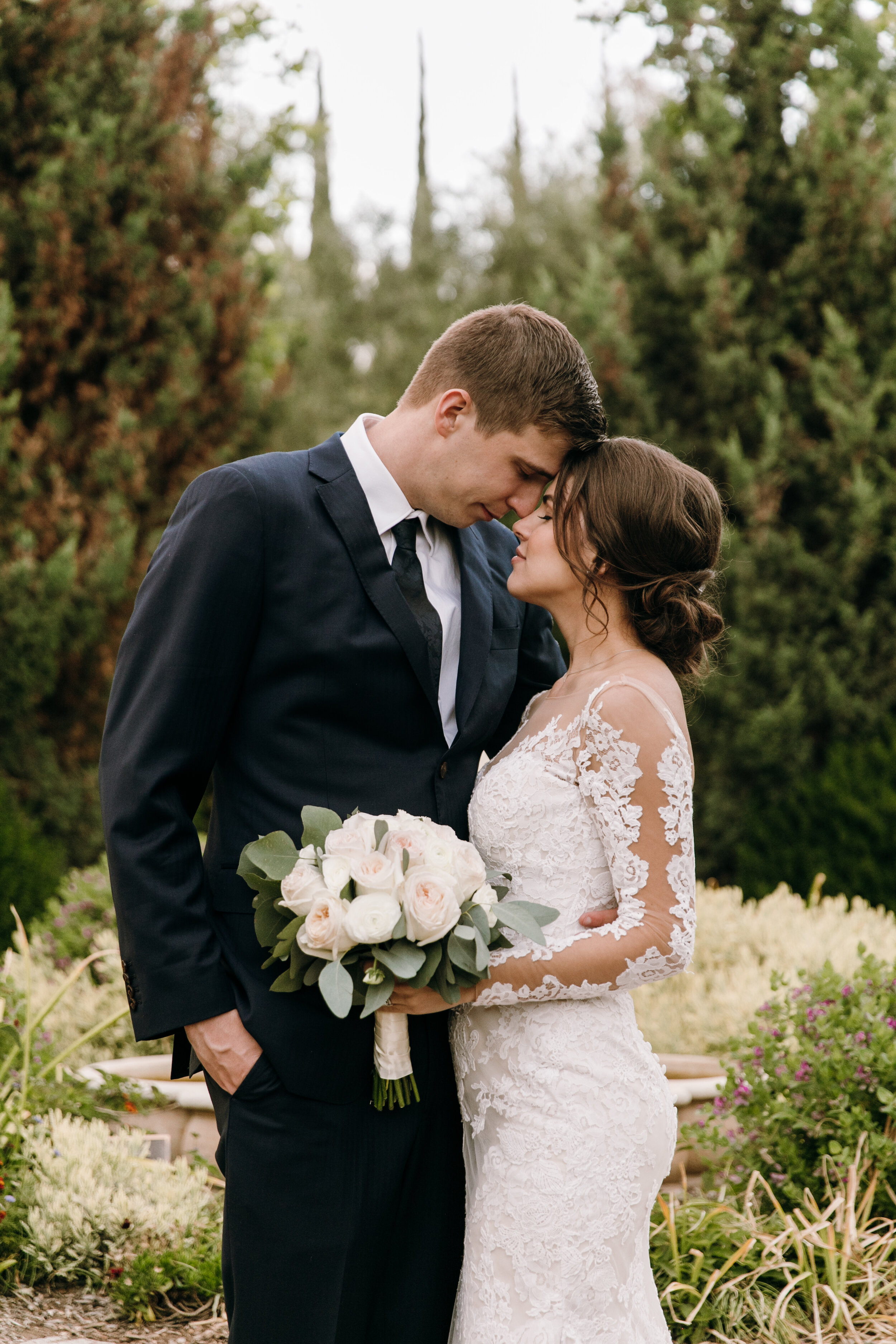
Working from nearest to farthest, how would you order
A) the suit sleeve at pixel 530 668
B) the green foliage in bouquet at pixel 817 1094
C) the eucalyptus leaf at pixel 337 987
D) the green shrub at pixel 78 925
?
the eucalyptus leaf at pixel 337 987
the suit sleeve at pixel 530 668
the green foliage in bouquet at pixel 817 1094
the green shrub at pixel 78 925

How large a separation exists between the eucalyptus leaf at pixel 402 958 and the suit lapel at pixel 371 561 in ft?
1.77

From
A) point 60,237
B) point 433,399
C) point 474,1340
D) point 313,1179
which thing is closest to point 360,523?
point 433,399

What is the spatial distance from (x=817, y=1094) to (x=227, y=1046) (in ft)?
7.07

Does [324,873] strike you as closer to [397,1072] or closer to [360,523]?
[397,1072]

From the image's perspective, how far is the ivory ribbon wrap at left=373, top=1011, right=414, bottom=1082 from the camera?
83.7 inches

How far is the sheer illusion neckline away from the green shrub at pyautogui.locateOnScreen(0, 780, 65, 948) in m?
3.91

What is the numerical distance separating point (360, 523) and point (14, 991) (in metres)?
2.75

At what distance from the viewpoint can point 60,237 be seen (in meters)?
6.71

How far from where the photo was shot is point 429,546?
102 inches

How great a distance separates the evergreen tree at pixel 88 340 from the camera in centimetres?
661

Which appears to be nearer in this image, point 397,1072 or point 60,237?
point 397,1072

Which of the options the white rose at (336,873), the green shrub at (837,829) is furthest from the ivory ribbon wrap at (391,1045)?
the green shrub at (837,829)

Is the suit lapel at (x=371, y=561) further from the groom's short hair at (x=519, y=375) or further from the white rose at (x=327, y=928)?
the white rose at (x=327, y=928)

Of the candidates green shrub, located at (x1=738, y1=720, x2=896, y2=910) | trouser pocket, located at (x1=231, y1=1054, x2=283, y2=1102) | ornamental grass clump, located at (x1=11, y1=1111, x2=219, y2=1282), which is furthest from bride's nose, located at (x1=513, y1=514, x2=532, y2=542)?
green shrub, located at (x1=738, y1=720, x2=896, y2=910)
